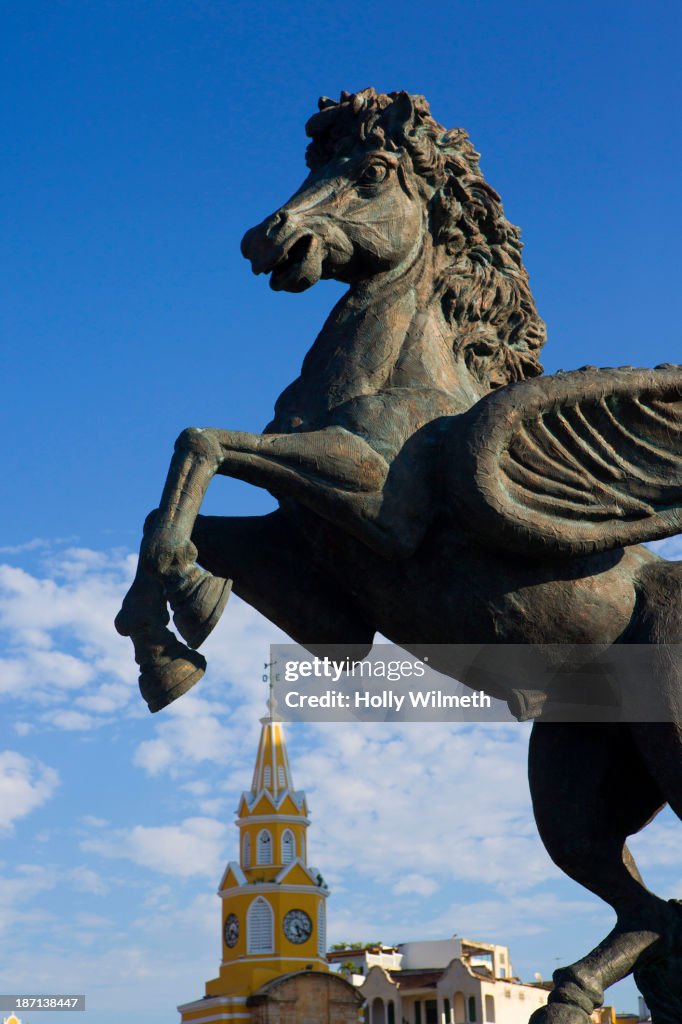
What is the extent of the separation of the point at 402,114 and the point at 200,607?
6.39 feet

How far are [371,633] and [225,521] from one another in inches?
25.1

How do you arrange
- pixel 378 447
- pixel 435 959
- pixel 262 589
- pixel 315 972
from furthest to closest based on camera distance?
pixel 315 972 → pixel 435 959 → pixel 262 589 → pixel 378 447

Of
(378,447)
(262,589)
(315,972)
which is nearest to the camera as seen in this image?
(378,447)

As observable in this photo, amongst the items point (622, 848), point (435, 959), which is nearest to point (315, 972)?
point (435, 959)

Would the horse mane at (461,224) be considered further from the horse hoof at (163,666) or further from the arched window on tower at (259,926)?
the arched window on tower at (259,926)

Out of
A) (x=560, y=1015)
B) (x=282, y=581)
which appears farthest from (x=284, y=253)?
(x=560, y=1015)

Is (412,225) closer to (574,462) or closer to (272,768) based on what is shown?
(574,462)

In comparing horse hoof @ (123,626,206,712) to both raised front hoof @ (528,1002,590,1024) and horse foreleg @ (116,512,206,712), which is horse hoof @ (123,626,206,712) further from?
raised front hoof @ (528,1002,590,1024)

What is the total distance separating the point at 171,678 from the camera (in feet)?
13.5

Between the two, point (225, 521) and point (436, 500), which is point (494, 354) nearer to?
point (436, 500)

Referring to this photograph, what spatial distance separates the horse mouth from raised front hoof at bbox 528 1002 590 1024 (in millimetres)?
2466

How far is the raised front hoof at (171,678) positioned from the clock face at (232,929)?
50.2m

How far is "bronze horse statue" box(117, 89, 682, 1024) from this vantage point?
4180 mm

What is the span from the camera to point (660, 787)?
4.41 m
